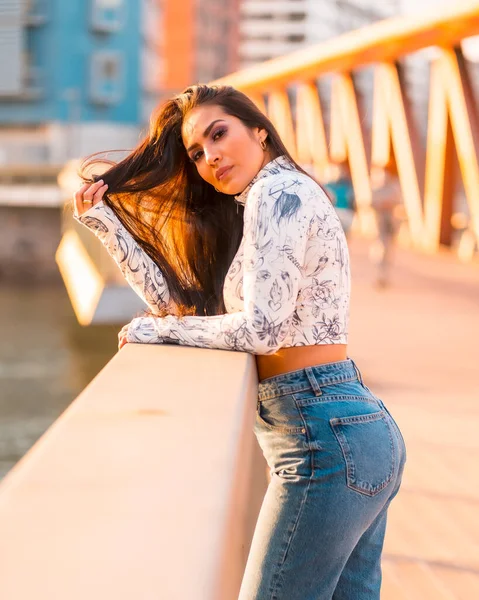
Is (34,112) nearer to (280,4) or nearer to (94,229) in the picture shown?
(94,229)

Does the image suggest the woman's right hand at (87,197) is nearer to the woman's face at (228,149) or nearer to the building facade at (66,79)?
the woman's face at (228,149)

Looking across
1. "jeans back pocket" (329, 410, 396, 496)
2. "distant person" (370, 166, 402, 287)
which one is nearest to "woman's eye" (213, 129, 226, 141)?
"jeans back pocket" (329, 410, 396, 496)

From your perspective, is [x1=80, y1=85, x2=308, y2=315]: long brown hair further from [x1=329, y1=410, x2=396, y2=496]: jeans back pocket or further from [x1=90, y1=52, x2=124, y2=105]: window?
[x1=90, y1=52, x2=124, y2=105]: window

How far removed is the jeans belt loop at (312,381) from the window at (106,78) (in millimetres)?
46352

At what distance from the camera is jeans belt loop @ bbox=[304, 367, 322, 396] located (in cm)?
188

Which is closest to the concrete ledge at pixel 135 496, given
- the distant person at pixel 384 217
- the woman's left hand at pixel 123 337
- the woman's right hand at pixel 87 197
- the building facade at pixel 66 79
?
the woman's left hand at pixel 123 337

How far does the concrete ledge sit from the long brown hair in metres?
0.66

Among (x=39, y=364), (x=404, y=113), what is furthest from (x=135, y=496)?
(x=39, y=364)

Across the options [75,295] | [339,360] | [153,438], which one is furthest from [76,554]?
[75,295]

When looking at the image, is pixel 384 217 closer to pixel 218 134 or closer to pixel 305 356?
pixel 218 134

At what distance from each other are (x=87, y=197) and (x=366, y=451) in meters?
1.01

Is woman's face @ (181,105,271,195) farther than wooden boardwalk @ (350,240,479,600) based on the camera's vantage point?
No

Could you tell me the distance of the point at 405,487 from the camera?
436cm

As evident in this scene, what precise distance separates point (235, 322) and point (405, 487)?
102 inches
